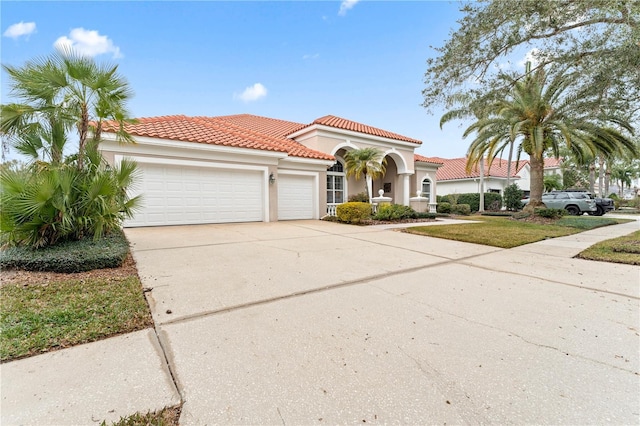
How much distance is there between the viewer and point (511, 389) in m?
2.01

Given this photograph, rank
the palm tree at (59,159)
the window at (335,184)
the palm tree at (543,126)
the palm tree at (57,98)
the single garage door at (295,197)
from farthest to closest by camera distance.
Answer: the window at (335,184) → the single garage door at (295,197) → the palm tree at (543,126) → the palm tree at (57,98) → the palm tree at (59,159)

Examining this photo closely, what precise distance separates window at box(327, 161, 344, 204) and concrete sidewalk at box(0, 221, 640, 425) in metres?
12.2

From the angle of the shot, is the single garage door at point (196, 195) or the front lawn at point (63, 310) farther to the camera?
the single garage door at point (196, 195)

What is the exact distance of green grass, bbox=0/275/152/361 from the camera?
8.21 ft

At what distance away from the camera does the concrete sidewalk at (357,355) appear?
1.81m

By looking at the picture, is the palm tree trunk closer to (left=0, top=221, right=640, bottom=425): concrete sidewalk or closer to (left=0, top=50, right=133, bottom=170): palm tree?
(left=0, top=221, right=640, bottom=425): concrete sidewalk

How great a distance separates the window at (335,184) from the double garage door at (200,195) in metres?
3.96

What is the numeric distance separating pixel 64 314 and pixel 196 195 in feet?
27.4

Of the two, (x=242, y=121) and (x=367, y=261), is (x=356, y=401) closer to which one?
(x=367, y=261)

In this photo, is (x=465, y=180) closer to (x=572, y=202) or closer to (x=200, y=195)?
(x=572, y=202)

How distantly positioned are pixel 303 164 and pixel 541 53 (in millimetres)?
9331

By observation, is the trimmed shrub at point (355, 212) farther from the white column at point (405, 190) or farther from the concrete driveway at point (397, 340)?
the white column at point (405, 190)

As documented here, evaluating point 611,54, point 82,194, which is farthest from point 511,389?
point 611,54

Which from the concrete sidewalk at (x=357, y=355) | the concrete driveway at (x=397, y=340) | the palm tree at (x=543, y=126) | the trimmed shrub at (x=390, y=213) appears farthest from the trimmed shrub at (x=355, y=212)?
the concrete sidewalk at (x=357, y=355)
